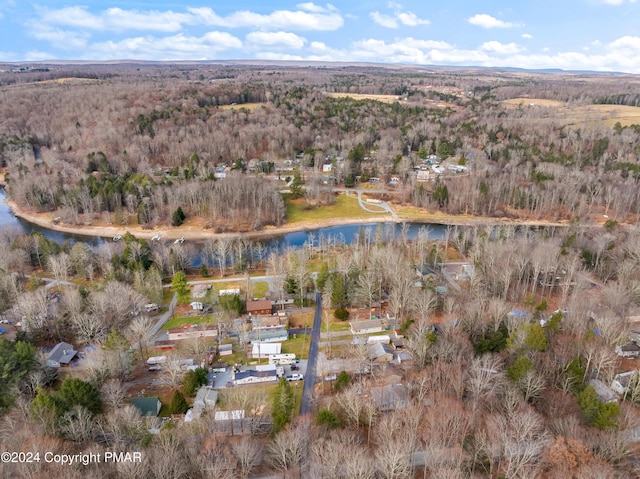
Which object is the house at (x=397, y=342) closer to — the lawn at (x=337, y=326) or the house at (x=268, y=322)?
the lawn at (x=337, y=326)

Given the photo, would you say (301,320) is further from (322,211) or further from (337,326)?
(322,211)

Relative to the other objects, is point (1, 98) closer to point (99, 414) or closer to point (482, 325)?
point (99, 414)

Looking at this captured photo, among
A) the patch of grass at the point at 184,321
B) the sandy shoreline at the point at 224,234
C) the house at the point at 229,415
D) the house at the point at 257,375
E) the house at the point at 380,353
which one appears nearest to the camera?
the house at the point at 229,415

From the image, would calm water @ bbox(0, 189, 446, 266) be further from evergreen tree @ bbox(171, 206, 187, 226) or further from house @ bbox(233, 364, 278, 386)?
house @ bbox(233, 364, 278, 386)

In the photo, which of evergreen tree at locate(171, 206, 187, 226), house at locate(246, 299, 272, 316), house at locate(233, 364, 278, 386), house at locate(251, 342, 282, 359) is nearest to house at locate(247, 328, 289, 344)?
house at locate(251, 342, 282, 359)

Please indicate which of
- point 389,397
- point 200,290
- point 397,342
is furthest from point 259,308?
point 389,397

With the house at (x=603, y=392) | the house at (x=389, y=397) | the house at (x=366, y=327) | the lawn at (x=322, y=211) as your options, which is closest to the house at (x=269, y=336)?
the house at (x=366, y=327)
